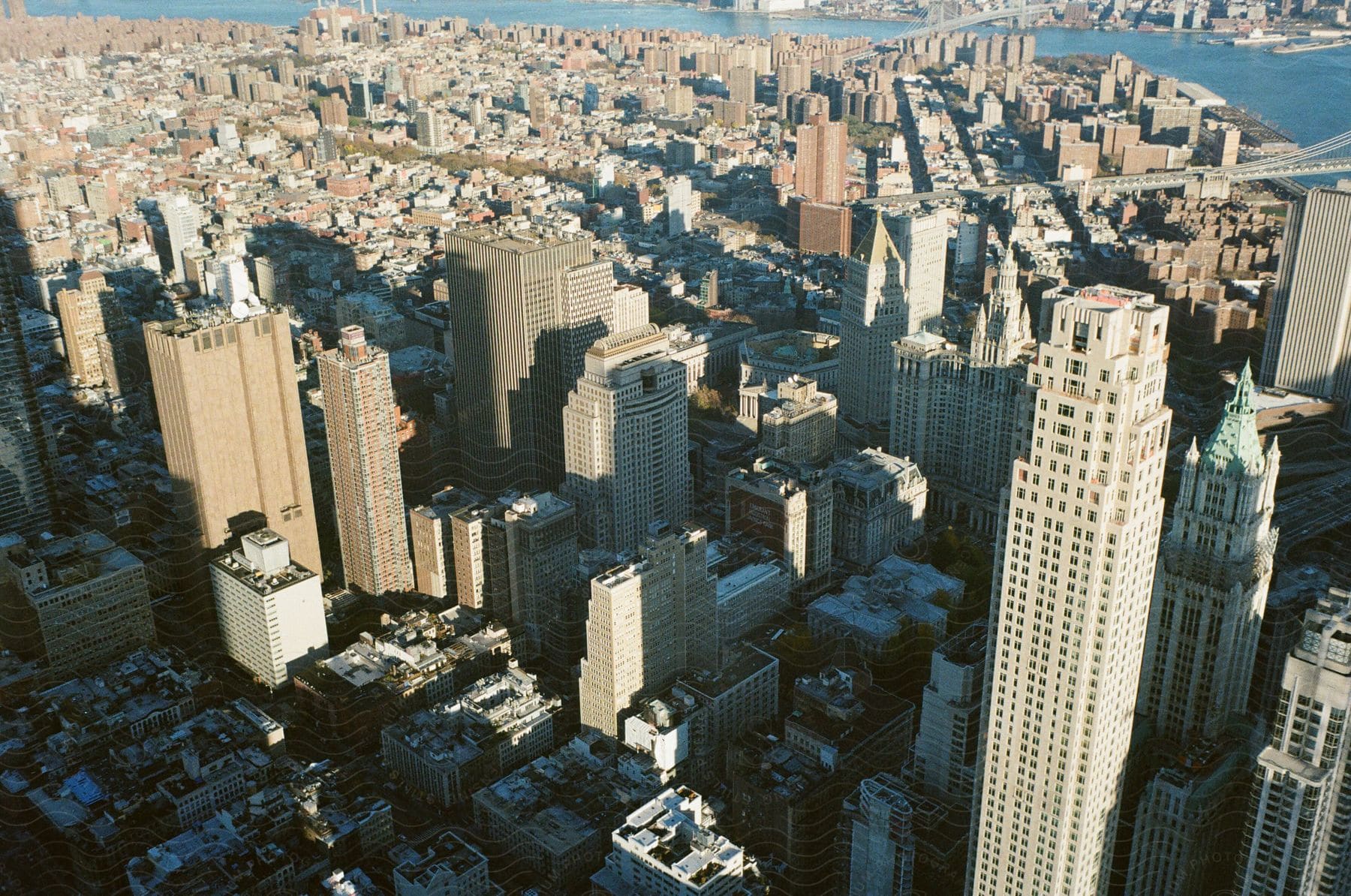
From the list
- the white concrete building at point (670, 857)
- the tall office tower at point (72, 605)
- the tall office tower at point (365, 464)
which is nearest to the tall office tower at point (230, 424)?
the tall office tower at point (365, 464)

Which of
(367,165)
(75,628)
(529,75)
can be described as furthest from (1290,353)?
(529,75)

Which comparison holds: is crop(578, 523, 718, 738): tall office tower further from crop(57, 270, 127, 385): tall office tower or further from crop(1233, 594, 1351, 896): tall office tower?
crop(57, 270, 127, 385): tall office tower

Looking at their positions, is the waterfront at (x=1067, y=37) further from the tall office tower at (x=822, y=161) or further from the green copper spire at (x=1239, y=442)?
the green copper spire at (x=1239, y=442)

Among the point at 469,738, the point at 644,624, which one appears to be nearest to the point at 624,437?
the point at 644,624

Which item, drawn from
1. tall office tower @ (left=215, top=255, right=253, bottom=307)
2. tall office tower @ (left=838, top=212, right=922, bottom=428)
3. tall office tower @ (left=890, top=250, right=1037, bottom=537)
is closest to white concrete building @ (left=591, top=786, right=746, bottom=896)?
tall office tower @ (left=890, top=250, right=1037, bottom=537)

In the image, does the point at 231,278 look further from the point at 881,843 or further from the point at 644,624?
the point at 881,843

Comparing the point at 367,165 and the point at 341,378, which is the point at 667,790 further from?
the point at 367,165

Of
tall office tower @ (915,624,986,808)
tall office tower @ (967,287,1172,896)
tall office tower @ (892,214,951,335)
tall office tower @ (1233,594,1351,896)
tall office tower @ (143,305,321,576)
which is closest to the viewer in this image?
tall office tower @ (967,287,1172,896)

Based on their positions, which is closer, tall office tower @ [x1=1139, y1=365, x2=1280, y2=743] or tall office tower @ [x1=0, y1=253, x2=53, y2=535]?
tall office tower @ [x1=1139, y1=365, x2=1280, y2=743]
